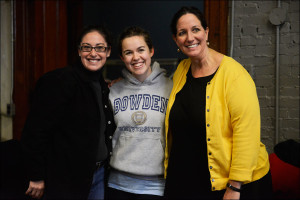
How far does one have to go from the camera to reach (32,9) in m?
2.44

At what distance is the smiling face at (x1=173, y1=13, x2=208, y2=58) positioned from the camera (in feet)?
4.50

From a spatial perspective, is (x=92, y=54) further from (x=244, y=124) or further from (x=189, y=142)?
(x=244, y=124)

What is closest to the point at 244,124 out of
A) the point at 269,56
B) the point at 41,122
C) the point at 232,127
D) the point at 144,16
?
the point at 232,127

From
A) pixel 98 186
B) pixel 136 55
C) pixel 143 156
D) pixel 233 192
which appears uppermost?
pixel 136 55

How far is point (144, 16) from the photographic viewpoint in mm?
3854

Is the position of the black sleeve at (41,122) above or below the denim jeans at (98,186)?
above

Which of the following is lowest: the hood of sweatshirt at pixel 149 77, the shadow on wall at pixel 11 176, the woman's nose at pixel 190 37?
the shadow on wall at pixel 11 176

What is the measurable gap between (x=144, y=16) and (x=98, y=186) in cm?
279

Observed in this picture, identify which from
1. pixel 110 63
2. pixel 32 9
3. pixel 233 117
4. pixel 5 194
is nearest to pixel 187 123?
pixel 233 117

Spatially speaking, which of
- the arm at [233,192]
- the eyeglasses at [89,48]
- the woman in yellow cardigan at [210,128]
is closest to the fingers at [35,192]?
the woman in yellow cardigan at [210,128]

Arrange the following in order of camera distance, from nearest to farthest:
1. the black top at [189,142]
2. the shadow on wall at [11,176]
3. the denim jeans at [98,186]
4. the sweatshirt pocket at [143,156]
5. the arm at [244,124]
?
the arm at [244,124]
the black top at [189,142]
the sweatshirt pocket at [143,156]
the denim jeans at [98,186]
the shadow on wall at [11,176]

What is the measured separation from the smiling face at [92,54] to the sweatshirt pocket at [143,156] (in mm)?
440

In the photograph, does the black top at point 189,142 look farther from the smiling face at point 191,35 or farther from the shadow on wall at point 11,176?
the shadow on wall at point 11,176

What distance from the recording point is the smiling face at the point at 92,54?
1496mm
